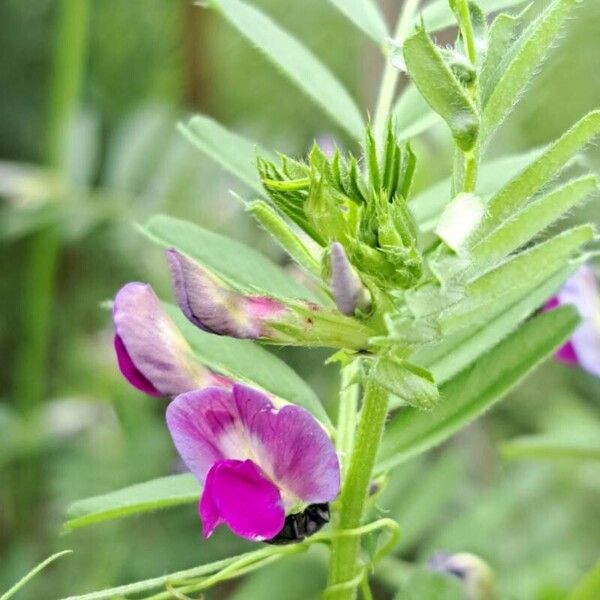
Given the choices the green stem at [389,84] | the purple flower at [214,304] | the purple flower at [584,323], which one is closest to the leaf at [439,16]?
the green stem at [389,84]

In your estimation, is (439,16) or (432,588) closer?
(432,588)

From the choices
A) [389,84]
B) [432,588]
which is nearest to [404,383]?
[432,588]

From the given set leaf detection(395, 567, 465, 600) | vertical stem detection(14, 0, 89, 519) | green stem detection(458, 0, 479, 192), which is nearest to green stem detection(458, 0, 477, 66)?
green stem detection(458, 0, 479, 192)

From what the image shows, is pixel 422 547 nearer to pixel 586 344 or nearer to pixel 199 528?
pixel 199 528

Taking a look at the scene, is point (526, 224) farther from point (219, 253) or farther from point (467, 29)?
point (219, 253)

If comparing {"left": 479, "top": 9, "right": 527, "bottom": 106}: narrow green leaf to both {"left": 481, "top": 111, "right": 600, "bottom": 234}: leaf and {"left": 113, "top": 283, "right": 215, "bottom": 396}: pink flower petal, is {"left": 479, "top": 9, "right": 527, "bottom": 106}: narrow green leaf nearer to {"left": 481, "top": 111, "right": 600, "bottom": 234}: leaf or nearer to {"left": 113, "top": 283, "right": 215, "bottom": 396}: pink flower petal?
{"left": 481, "top": 111, "right": 600, "bottom": 234}: leaf

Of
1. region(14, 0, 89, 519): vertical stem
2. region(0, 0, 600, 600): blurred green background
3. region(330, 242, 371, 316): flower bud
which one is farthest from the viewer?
region(14, 0, 89, 519): vertical stem
